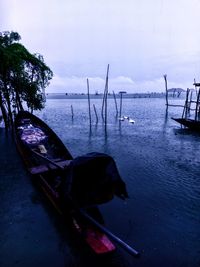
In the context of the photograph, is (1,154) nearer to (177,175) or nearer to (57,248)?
(57,248)

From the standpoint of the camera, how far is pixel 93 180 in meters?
6.46

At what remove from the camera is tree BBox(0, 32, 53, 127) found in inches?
759

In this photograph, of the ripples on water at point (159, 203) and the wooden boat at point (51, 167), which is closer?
the wooden boat at point (51, 167)

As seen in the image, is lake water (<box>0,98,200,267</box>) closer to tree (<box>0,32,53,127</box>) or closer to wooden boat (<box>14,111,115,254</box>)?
wooden boat (<box>14,111,115,254</box>)

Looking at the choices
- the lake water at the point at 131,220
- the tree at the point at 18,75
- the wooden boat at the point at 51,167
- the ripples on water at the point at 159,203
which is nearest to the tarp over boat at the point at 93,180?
the wooden boat at the point at 51,167

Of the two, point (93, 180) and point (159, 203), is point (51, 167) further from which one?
point (159, 203)

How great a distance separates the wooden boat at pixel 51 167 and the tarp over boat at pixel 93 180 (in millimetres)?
328

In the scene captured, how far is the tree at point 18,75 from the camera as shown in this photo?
19277 millimetres

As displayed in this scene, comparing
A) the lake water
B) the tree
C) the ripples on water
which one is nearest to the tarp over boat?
the lake water

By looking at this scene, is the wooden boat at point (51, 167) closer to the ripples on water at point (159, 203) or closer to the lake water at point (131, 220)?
the lake water at point (131, 220)

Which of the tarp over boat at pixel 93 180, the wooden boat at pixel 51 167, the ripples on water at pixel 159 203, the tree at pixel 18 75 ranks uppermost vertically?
the tree at pixel 18 75

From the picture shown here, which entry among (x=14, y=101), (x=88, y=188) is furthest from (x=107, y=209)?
(x=14, y=101)

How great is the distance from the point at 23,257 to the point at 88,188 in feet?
9.60

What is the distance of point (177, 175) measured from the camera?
42.7 feet
